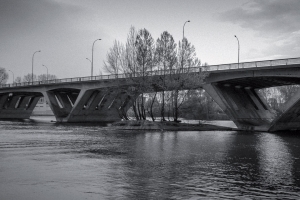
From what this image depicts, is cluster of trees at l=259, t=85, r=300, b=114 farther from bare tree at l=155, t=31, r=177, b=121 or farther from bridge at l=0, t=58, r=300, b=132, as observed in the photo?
bare tree at l=155, t=31, r=177, b=121

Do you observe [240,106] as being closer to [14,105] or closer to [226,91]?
[226,91]

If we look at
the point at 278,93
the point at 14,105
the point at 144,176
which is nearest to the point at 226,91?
the point at 144,176

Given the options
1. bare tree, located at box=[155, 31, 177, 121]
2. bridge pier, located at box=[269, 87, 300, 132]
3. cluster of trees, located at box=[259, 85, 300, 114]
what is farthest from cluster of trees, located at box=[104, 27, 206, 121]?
cluster of trees, located at box=[259, 85, 300, 114]

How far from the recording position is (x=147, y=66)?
53375 mm

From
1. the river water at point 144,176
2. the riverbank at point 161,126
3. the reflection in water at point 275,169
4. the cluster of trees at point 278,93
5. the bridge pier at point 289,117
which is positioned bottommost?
the reflection in water at point 275,169

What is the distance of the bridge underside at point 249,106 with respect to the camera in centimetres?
4772

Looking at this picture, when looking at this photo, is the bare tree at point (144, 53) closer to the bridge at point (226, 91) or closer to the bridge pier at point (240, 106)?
the bridge at point (226, 91)

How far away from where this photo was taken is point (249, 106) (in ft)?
184

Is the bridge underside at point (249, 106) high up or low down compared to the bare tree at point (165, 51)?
down

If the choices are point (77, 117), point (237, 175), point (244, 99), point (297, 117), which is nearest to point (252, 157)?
point (237, 175)

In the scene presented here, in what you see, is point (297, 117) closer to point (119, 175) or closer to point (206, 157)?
point (206, 157)

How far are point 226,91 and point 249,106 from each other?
532 cm

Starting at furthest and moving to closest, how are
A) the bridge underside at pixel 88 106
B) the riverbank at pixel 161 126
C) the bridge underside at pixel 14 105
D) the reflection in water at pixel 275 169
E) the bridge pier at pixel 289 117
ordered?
the bridge underside at pixel 14 105, the bridge underside at pixel 88 106, the riverbank at pixel 161 126, the bridge pier at pixel 289 117, the reflection in water at pixel 275 169

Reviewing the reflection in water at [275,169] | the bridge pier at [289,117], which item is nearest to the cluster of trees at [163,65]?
the bridge pier at [289,117]
